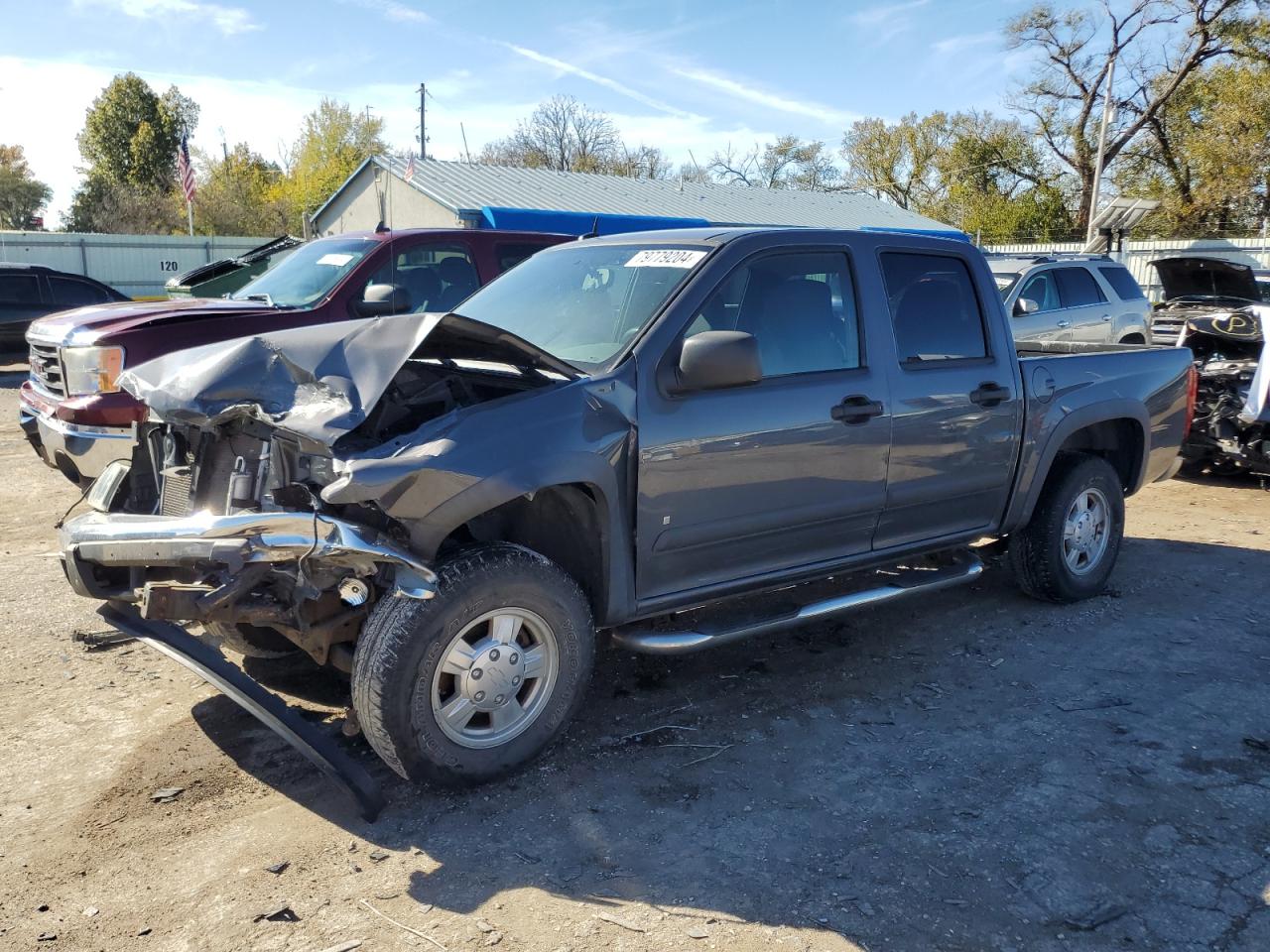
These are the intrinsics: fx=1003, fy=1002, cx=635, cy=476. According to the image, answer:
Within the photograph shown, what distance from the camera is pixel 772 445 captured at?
4.04 meters

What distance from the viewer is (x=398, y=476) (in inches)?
121

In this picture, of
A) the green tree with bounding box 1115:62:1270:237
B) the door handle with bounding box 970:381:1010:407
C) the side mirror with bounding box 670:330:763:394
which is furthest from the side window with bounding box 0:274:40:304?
the green tree with bounding box 1115:62:1270:237

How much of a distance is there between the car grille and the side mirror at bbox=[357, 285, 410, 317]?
1.92 meters

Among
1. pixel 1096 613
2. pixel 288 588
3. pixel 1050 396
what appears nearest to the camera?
pixel 288 588

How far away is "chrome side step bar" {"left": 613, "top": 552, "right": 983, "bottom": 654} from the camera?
3.81 meters

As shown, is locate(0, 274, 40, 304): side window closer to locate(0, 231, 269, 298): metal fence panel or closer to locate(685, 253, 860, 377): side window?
locate(0, 231, 269, 298): metal fence panel

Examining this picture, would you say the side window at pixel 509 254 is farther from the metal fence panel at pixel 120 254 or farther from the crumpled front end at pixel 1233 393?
the metal fence panel at pixel 120 254

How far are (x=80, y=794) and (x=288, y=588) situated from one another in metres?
1.06

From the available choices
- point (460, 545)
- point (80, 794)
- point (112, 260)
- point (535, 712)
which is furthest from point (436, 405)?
point (112, 260)

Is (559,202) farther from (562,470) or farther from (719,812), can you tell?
(719,812)

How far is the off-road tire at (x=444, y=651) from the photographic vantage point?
321 cm

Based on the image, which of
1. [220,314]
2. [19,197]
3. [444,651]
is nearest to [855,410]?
[444,651]

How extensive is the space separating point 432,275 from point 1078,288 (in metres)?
7.60

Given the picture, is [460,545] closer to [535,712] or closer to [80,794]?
[535,712]
